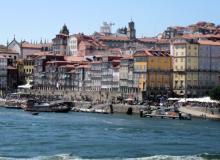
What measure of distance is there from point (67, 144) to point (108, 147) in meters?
2.65

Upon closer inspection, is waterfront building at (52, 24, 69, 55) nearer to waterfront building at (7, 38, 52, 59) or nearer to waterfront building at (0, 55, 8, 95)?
waterfront building at (7, 38, 52, 59)

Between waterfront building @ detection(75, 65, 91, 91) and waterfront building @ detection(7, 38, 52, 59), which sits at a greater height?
waterfront building @ detection(7, 38, 52, 59)

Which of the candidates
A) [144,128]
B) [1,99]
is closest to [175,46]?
[1,99]

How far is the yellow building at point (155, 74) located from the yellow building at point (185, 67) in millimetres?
825

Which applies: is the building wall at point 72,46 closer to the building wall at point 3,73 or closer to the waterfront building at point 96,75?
the building wall at point 3,73

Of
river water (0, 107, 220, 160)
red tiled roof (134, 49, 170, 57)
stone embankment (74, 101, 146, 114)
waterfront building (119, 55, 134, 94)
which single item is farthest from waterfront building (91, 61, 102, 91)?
river water (0, 107, 220, 160)

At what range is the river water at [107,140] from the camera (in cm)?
3688

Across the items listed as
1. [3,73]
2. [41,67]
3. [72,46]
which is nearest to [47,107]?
[41,67]

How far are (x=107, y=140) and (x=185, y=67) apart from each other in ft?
152

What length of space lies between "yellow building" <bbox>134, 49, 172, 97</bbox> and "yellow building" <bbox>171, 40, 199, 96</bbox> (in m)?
0.83

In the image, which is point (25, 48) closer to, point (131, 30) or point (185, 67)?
point (131, 30)

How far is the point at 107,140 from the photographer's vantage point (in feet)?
146

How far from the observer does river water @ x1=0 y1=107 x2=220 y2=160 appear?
36.9m

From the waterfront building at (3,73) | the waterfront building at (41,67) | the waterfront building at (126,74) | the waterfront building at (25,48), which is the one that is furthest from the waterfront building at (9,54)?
the waterfront building at (126,74)
